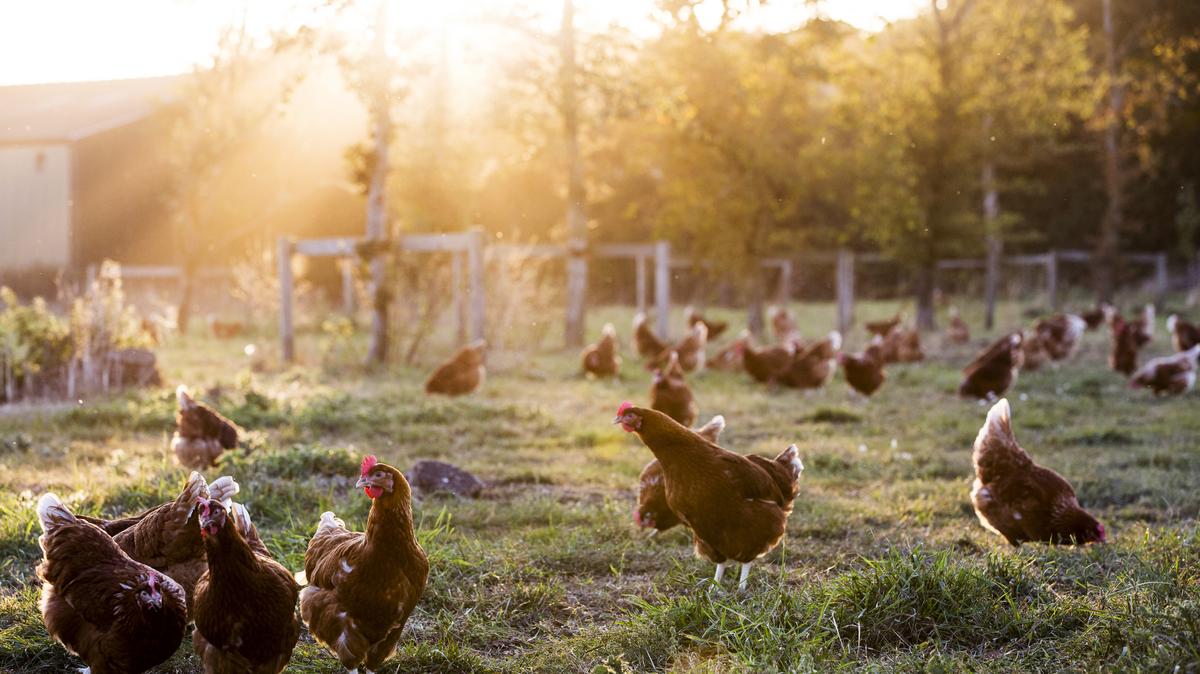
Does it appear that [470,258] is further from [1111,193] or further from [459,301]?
[1111,193]

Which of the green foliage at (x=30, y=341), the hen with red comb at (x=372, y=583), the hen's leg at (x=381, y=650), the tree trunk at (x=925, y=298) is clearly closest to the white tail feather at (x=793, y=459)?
the hen with red comb at (x=372, y=583)

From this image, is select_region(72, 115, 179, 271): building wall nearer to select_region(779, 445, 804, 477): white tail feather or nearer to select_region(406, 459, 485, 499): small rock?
select_region(406, 459, 485, 499): small rock

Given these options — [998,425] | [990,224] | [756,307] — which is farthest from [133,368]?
[990,224]

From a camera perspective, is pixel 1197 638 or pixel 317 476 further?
pixel 317 476

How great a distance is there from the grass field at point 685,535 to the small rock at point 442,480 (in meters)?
0.21

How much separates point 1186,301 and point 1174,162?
22.3 ft

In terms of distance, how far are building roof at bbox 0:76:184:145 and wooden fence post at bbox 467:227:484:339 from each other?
41.4 ft

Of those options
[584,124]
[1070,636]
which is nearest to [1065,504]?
[1070,636]

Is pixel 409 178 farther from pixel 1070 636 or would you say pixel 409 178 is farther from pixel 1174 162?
pixel 1174 162

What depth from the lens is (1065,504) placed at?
510cm

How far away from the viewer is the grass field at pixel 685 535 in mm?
3719

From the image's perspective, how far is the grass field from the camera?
3.72 meters

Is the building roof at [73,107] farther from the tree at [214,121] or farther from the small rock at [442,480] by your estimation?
the small rock at [442,480]

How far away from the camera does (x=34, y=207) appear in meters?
27.2
